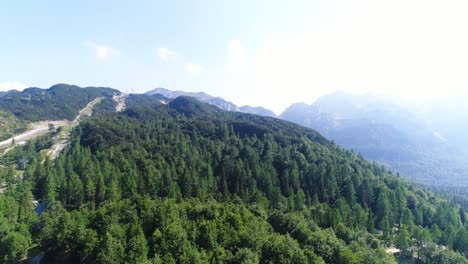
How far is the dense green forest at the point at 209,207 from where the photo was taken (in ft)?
191

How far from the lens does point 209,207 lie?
72.7 meters

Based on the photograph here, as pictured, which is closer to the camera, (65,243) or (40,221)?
(65,243)

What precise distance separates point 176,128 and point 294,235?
140m

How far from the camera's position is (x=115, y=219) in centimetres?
6481

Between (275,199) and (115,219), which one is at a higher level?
(115,219)

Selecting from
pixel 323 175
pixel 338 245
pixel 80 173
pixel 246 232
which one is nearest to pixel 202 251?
pixel 246 232

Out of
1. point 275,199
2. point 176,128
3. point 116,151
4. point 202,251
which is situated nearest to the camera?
point 202,251

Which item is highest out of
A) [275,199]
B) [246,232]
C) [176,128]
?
[176,128]

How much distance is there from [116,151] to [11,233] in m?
82.1

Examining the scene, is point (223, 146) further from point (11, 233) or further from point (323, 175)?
point (11, 233)

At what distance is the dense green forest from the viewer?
58156 mm

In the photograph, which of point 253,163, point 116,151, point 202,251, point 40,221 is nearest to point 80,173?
point 116,151

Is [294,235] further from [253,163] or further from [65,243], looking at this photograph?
[253,163]

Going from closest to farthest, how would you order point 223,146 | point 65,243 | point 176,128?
point 65,243 < point 223,146 < point 176,128
